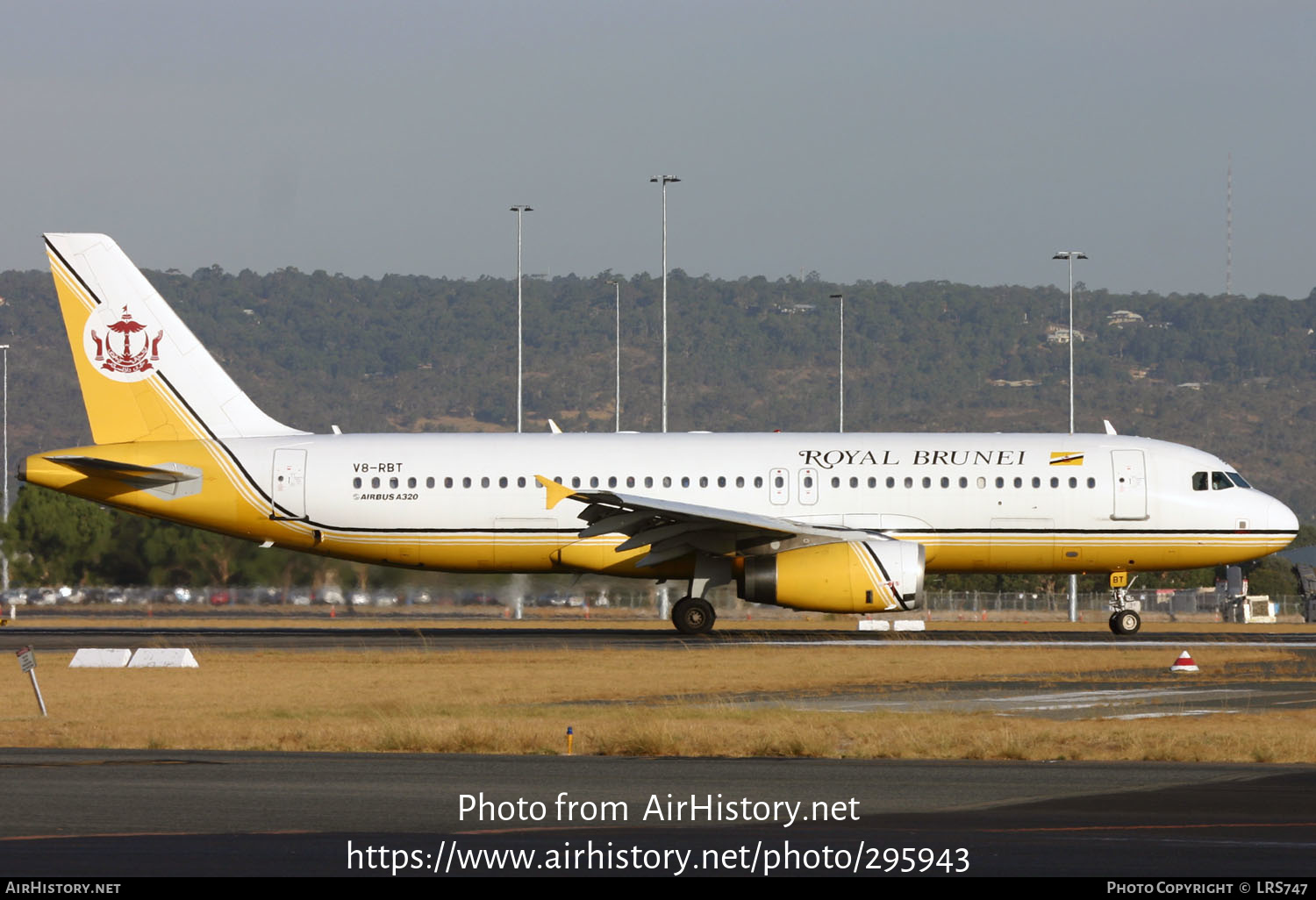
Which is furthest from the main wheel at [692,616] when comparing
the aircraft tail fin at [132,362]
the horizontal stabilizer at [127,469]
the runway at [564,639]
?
the horizontal stabilizer at [127,469]

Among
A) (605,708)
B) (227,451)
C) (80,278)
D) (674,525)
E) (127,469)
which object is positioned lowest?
(605,708)

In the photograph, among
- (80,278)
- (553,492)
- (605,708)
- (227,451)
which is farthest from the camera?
(80,278)

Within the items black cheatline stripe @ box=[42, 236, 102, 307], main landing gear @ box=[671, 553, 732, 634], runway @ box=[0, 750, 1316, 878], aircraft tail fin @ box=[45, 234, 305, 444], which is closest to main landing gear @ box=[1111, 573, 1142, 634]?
main landing gear @ box=[671, 553, 732, 634]

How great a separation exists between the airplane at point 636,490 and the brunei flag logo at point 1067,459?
11 centimetres

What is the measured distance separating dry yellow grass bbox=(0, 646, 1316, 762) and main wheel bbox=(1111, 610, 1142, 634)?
15.6 feet

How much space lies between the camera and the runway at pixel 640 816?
11875 millimetres

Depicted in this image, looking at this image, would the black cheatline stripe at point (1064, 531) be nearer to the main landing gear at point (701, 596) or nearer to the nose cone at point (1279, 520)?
the nose cone at point (1279, 520)

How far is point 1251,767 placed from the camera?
57.7ft

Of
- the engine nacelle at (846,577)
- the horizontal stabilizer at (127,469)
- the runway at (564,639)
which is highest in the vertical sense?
the horizontal stabilizer at (127,469)

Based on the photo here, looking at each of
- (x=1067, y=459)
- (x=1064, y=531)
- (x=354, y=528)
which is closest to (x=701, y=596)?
(x=354, y=528)

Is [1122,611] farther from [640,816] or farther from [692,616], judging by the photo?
[640,816]

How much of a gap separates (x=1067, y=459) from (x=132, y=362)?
19.4m

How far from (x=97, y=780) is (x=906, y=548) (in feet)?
71.5

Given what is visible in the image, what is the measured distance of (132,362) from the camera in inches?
1547
